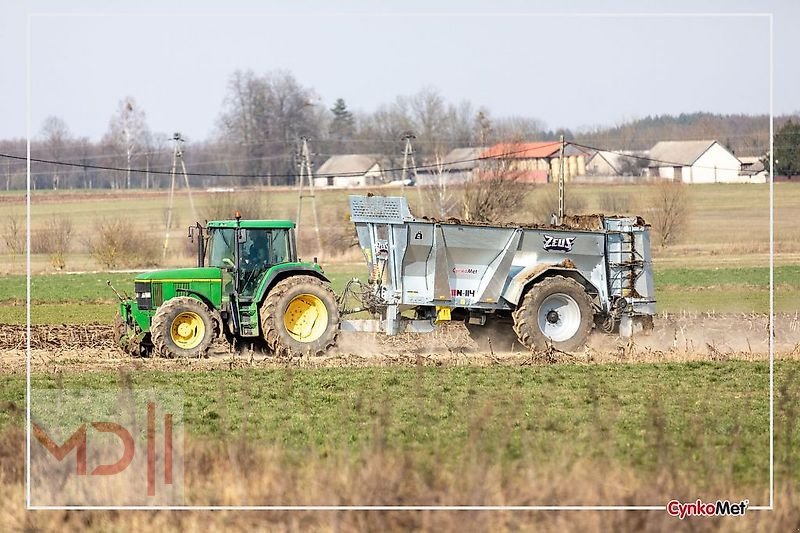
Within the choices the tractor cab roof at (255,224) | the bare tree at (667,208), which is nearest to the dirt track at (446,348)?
the tractor cab roof at (255,224)

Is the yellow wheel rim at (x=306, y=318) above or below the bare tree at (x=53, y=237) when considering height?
below

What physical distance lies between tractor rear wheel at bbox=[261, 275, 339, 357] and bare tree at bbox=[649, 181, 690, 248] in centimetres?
3399

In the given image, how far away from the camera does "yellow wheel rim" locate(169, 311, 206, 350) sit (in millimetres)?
17578

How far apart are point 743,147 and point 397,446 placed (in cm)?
3734

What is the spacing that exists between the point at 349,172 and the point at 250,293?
1385 inches

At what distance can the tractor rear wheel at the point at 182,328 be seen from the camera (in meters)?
17.4

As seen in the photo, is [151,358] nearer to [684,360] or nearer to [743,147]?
[684,360]

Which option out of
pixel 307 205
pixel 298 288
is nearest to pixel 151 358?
pixel 298 288

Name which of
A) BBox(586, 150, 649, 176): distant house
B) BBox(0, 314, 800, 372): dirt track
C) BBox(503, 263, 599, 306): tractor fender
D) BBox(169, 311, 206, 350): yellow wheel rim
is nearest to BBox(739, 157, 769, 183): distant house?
BBox(586, 150, 649, 176): distant house

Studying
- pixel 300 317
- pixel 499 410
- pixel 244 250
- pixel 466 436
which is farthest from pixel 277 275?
pixel 466 436

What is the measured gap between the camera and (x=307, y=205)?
194 ft

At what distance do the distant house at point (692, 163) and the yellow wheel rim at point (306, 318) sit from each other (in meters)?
34.9

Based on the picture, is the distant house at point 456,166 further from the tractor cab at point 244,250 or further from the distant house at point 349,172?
the tractor cab at point 244,250

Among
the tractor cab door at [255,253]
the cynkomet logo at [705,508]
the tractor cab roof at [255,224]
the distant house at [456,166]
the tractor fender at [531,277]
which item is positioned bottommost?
the cynkomet logo at [705,508]
